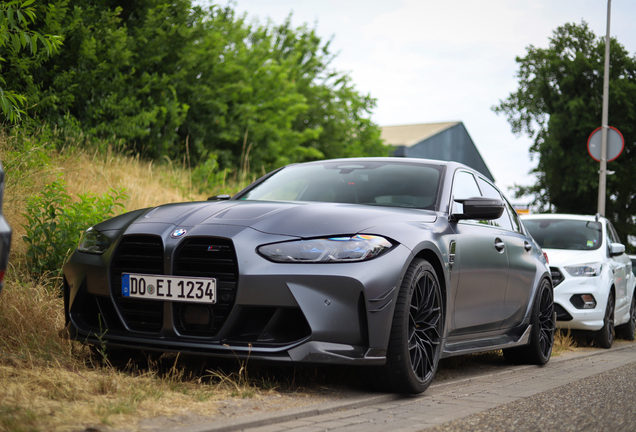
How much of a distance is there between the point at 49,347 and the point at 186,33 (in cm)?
1026

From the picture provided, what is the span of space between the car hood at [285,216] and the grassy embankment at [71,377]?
0.83 m

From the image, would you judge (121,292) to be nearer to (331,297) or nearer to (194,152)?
(331,297)

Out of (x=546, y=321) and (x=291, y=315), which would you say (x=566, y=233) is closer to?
(x=546, y=321)

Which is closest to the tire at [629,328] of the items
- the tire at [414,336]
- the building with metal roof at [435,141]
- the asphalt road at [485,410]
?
the asphalt road at [485,410]

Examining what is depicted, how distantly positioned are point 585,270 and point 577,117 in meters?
25.5

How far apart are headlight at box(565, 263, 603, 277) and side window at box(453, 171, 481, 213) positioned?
11.6ft

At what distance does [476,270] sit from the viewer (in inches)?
203

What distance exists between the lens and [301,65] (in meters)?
27.6

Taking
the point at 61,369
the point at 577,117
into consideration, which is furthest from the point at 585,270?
the point at 577,117

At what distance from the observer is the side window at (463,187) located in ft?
17.5

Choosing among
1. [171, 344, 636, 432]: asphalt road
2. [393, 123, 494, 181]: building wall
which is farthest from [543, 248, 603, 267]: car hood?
[393, 123, 494, 181]: building wall

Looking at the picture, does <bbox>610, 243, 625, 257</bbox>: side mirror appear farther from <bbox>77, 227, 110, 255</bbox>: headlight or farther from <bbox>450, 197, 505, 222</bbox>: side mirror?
<bbox>77, 227, 110, 255</bbox>: headlight

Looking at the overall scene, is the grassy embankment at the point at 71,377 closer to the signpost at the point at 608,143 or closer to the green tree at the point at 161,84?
the green tree at the point at 161,84

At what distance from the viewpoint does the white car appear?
878cm
